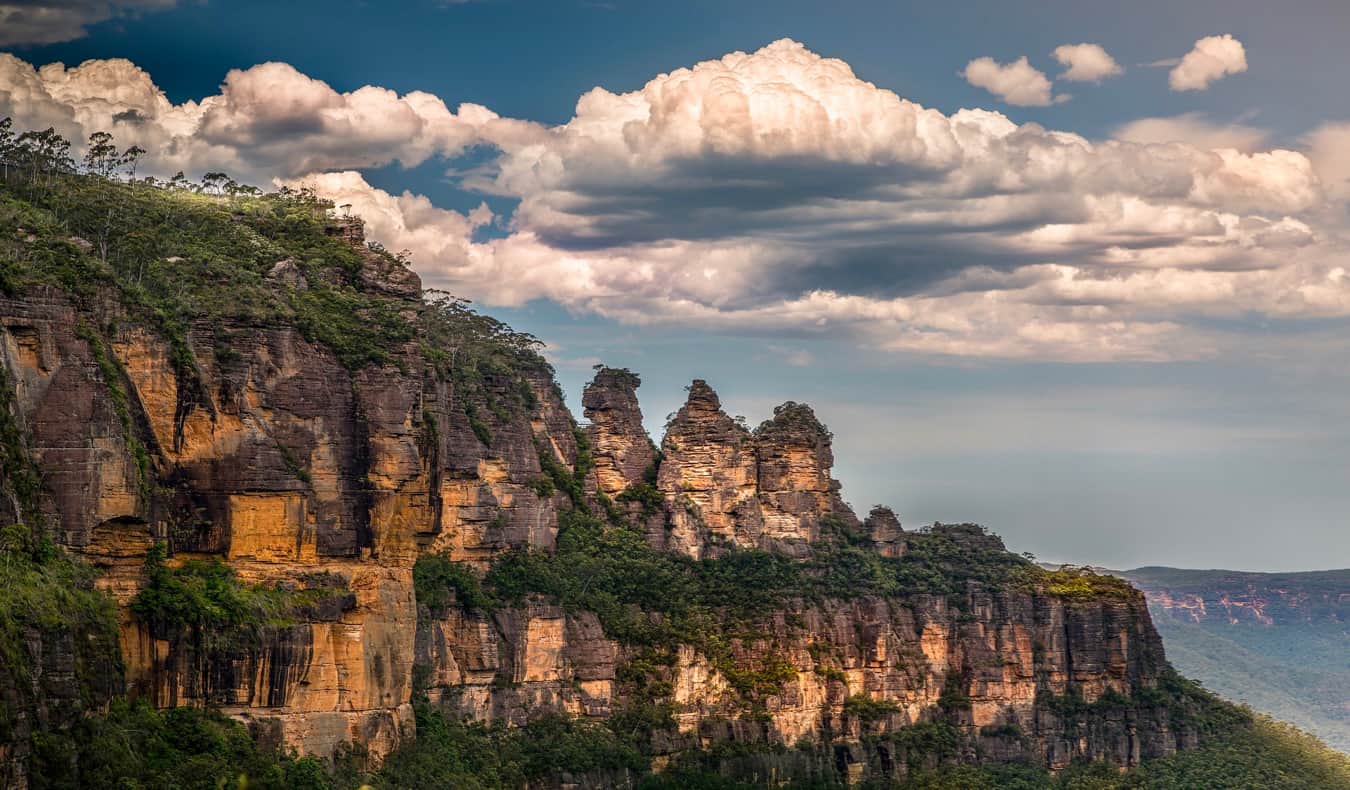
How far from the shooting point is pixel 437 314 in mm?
101625

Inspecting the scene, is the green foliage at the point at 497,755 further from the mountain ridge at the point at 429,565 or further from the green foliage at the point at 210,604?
the green foliage at the point at 210,604

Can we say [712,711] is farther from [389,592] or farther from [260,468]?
[260,468]

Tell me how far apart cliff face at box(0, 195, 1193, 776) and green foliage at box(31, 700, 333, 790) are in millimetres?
1366

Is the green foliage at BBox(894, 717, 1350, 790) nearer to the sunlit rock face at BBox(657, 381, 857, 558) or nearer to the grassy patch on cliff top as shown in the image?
the sunlit rock face at BBox(657, 381, 857, 558)

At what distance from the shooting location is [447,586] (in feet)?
297

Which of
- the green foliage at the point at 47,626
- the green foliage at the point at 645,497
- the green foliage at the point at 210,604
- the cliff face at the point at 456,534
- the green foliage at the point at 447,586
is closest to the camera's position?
the green foliage at the point at 47,626

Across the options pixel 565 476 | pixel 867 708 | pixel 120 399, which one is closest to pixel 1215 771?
pixel 867 708

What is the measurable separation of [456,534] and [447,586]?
2852 millimetres

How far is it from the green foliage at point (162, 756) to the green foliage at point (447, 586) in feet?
61.7

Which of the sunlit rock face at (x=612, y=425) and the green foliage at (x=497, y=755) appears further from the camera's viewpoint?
the sunlit rock face at (x=612, y=425)

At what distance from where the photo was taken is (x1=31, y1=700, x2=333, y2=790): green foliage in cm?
5641

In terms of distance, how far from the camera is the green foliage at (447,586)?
88.8m

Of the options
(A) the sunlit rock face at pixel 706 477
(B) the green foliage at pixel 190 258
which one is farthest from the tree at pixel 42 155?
(A) the sunlit rock face at pixel 706 477

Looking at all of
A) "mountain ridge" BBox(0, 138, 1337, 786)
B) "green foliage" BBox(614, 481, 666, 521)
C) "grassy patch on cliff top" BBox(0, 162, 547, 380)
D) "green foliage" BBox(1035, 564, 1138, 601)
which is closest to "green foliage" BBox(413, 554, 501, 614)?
"mountain ridge" BBox(0, 138, 1337, 786)
